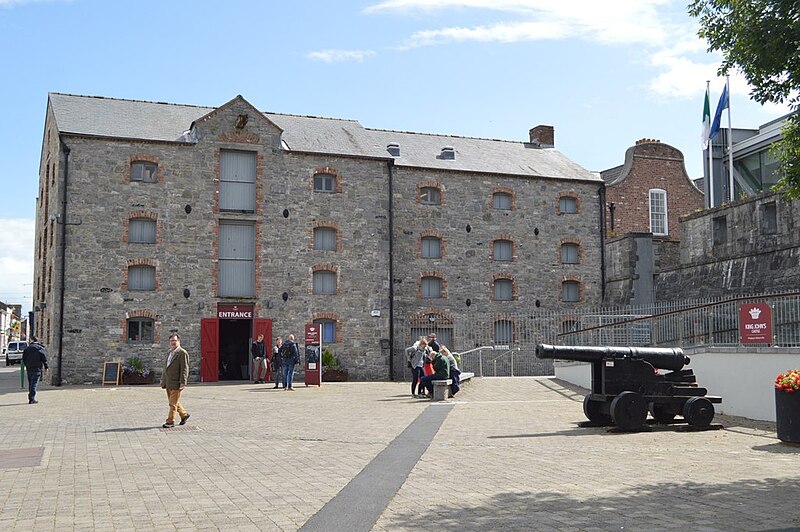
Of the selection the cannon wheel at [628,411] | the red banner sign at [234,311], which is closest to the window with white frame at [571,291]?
the red banner sign at [234,311]

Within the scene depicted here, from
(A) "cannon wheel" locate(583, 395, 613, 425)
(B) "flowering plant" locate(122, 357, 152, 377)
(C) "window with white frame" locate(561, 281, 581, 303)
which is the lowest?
(A) "cannon wheel" locate(583, 395, 613, 425)

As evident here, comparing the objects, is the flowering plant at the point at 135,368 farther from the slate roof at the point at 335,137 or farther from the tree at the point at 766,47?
the tree at the point at 766,47

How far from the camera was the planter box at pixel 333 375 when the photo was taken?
3040 cm

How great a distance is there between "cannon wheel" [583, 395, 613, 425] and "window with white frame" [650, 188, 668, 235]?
86.4 feet

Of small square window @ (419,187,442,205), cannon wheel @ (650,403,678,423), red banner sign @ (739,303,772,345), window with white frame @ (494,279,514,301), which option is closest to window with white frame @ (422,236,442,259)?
small square window @ (419,187,442,205)

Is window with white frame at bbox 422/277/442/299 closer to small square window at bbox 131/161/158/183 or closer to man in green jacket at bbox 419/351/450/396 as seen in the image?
small square window at bbox 131/161/158/183

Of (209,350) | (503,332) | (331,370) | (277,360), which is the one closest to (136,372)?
(209,350)

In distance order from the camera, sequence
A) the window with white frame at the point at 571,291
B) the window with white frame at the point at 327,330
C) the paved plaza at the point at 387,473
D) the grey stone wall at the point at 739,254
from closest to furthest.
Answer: the paved plaza at the point at 387,473
the grey stone wall at the point at 739,254
the window with white frame at the point at 327,330
the window with white frame at the point at 571,291

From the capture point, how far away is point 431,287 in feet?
111

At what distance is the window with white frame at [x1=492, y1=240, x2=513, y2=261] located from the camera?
3497 cm

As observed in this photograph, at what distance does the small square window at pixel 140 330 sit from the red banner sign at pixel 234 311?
8.28 feet

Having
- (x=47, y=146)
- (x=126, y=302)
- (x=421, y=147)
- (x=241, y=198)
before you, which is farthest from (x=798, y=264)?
(x=47, y=146)

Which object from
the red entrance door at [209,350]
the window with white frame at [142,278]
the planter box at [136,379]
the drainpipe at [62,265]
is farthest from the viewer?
the red entrance door at [209,350]

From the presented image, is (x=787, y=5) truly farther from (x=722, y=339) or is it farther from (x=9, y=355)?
(x=9, y=355)
